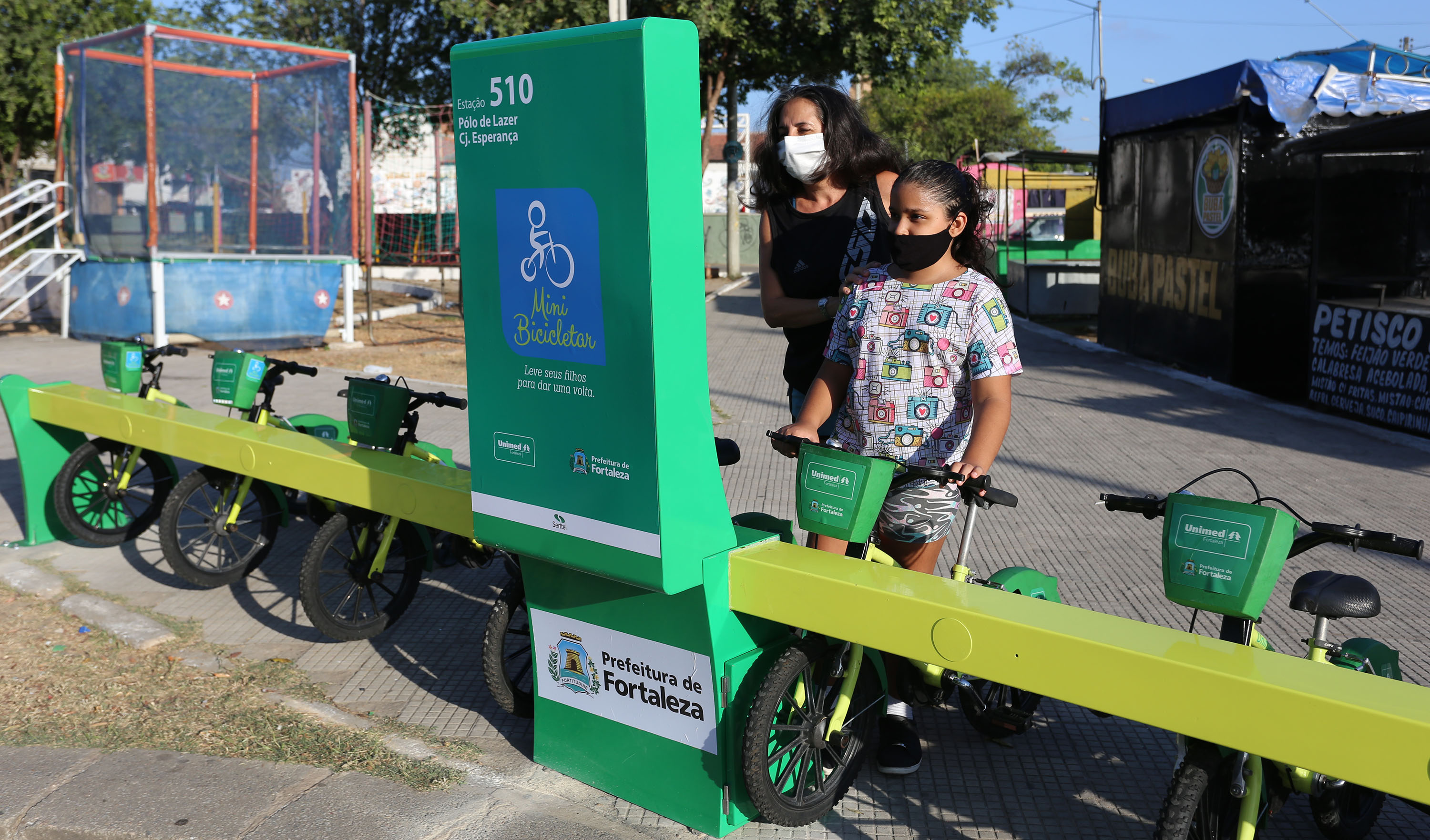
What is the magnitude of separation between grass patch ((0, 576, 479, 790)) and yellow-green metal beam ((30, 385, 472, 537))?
725 mm

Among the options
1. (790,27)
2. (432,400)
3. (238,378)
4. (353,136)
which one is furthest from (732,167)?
(432,400)

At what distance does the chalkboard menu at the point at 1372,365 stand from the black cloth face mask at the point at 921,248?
711 centimetres

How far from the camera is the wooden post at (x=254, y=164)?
13.4 metres

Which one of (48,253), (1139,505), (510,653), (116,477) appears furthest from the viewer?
(48,253)

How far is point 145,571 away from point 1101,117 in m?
12.0

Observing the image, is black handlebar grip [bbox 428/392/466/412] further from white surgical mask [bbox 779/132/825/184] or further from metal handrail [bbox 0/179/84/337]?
metal handrail [bbox 0/179/84/337]

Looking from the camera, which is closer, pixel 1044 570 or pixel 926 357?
pixel 926 357

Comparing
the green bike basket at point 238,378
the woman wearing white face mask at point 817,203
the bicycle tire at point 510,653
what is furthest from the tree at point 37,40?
the woman wearing white face mask at point 817,203

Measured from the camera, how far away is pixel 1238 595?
7.68 ft

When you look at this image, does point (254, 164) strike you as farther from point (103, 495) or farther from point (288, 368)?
point (288, 368)

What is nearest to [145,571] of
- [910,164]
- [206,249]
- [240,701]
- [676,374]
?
Result: [240,701]

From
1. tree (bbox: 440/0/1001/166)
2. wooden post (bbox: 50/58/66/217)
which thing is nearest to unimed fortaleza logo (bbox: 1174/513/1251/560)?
wooden post (bbox: 50/58/66/217)

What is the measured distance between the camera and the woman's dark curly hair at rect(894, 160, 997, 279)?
9.73 feet

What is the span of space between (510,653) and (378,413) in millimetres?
1175
